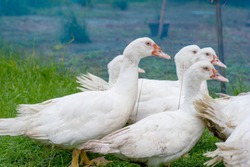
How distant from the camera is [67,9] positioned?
31.1 feet

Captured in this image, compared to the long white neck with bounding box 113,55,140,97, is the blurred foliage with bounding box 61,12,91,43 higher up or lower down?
lower down

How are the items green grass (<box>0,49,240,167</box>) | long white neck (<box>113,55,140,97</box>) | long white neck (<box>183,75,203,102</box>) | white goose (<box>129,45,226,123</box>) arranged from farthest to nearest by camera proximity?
A: white goose (<box>129,45,226,123</box>) → green grass (<box>0,49,240,167</box>) → long white neck (<box>113,55,140,97</box>) → long white neck (<box>183,75,203,102</box>)

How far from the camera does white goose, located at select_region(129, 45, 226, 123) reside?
20.6 feet

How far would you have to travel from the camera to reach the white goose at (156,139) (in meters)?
5.14

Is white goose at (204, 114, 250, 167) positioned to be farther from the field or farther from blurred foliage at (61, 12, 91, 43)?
blurred foliage at (61, 12, 91, 43)

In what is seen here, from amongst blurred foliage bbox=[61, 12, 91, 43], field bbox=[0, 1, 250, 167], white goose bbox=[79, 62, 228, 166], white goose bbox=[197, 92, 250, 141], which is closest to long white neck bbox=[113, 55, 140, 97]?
white goose bbox=[79, 62, 228, 166]

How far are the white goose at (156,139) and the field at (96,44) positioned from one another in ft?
6.90

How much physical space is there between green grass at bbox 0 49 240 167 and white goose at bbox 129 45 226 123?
18.3 inches

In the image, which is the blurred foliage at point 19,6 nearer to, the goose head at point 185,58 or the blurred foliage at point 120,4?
the blurred foliage at point 120,4

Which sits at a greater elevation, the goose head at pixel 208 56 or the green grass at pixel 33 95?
the goose head at pixel 208 56

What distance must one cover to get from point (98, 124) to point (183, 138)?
0.69 m

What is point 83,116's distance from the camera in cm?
552

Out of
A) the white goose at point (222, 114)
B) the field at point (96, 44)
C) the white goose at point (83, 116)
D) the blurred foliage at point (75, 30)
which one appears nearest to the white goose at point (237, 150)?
the white goose at point (222, 114)

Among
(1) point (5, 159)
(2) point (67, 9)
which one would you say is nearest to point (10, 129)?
(1) point (5, 159)
